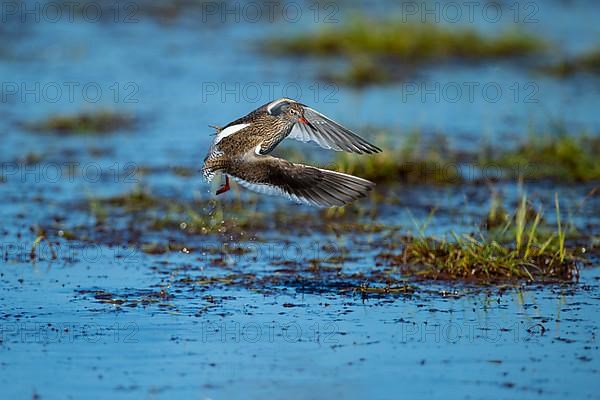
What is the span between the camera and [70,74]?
48.3 ft

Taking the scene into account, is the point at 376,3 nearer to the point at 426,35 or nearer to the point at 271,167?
the point at 426,35

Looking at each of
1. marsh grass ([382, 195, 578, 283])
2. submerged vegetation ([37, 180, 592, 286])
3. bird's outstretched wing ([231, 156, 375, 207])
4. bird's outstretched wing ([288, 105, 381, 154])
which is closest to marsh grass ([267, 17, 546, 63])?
submerged vegetation ([37, 180, 592, 286])

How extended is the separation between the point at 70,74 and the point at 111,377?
31.4ft

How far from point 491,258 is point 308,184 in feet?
5.61

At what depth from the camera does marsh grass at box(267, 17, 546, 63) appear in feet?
52.2

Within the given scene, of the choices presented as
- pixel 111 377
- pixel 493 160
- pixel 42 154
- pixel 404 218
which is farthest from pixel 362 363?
pixel 42 154

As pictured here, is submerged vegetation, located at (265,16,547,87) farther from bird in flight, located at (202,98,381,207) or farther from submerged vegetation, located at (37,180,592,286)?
bird in flight, located at (202,98,381,207)

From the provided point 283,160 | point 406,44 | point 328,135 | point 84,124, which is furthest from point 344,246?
point 406,44

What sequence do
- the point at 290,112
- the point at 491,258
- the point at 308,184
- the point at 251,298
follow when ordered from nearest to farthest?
the point at 308,184
the point at 251,298
the point at 290,112
the point at 491,258

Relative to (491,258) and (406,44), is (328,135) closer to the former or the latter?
(491,258)

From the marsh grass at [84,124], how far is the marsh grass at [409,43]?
4.13m

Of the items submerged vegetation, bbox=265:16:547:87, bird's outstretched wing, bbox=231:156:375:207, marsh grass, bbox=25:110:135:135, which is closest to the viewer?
bird's outstretched wing, bbox=231:156:375:207

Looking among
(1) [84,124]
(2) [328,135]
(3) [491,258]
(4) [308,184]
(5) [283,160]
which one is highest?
(1) [84,124]

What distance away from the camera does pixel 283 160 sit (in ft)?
21.6
